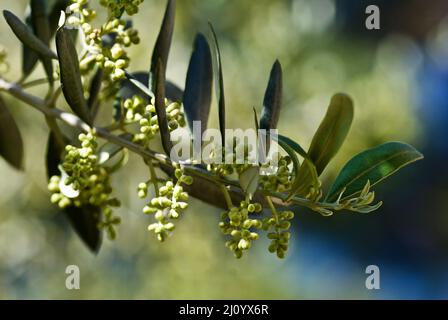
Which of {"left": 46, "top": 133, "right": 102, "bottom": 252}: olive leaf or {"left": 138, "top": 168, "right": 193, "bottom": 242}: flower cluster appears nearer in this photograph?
{"left": 138, "top": 168, "right": 193, "bottom": 242}: flower cluster

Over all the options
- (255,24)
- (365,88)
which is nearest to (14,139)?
(255,24)

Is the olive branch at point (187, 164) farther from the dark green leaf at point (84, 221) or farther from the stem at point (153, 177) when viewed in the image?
the dark green leaf at point (84, 221)

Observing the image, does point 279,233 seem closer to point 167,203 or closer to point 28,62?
point 167,203

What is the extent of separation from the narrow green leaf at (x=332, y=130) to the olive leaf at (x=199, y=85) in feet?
0.54

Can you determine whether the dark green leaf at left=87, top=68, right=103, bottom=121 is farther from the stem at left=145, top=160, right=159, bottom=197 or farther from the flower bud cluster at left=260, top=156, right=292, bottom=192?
the flower bud cluster at left=260, top=156, right=292, bottom=192

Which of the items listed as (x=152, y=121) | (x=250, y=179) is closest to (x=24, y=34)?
(x=152, y=121)

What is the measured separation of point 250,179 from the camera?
0.69 m

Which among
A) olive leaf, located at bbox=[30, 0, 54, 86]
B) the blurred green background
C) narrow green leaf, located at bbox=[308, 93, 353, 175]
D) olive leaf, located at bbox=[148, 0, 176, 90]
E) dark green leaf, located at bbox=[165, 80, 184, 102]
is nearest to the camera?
narrow green leaf, located at bbox=[308, 93, 353, 175]

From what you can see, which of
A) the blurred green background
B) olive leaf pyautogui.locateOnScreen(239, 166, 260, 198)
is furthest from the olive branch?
the blurred green background

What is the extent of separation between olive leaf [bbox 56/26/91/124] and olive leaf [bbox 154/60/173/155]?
3.9 inches

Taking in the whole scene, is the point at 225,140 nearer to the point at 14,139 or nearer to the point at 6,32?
the point at 14,139

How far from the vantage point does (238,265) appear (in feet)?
9.89

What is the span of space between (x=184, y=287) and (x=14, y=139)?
5.79 feet

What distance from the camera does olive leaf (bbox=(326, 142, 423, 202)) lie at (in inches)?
28.8
